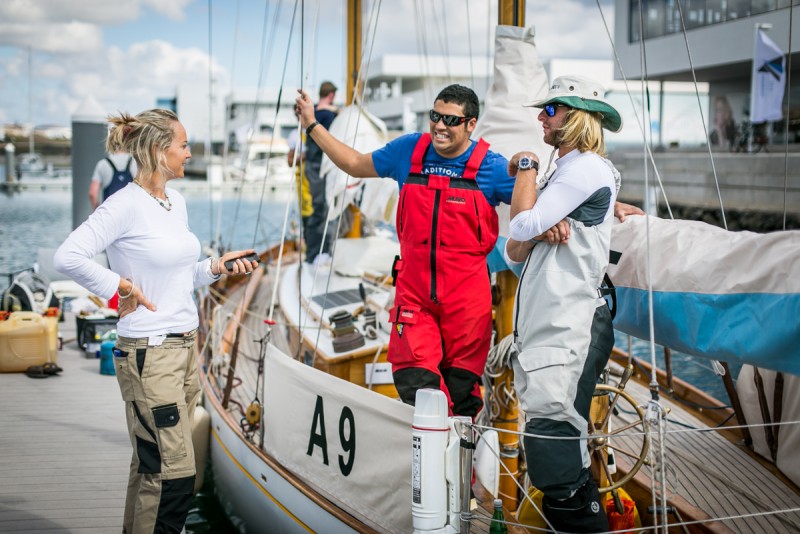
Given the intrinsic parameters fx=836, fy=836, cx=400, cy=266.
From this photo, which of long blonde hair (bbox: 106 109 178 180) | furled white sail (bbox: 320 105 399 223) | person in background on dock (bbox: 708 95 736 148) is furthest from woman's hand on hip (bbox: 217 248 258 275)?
person in background on dock (bbox: 708 95 736 148)

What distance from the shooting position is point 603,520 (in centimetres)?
270

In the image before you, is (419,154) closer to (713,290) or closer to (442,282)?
(442,282)

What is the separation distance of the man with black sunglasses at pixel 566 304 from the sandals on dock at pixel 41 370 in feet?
17.0

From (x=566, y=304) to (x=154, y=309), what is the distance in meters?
1.37

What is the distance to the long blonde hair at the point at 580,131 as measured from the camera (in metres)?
2.66

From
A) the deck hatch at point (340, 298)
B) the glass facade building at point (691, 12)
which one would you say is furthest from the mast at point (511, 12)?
the glass facade building at point (691, 12)

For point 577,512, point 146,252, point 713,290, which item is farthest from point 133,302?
point 713,290

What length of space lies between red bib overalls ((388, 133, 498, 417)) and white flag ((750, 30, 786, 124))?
59.1 feet

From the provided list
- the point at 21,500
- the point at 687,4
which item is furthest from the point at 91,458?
the point at 687,4

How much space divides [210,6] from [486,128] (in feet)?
17.1

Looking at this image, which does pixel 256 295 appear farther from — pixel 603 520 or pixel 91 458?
pixel 603 520

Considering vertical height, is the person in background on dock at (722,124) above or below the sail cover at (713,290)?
above

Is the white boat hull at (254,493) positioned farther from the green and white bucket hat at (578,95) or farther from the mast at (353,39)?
the mast at (353,39)

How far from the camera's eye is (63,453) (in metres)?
5.13
